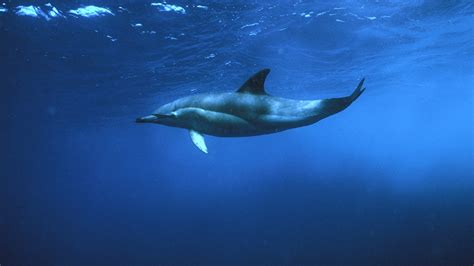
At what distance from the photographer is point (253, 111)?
15.7 ft

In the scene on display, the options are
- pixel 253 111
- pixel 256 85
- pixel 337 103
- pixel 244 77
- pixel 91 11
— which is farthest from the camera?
Answer: pixel 244 77

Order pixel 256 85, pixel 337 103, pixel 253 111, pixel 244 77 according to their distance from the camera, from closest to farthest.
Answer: pixel 337 103
pixel 253 111
pixel 256 85
pixel 244 77

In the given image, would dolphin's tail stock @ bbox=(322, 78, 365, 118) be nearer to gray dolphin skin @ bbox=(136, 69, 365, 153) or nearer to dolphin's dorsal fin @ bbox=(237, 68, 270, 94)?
gray dolphin skin @ bbox=(136, 69, 365, 153)

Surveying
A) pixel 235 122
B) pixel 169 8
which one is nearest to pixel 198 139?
pixel 235 122

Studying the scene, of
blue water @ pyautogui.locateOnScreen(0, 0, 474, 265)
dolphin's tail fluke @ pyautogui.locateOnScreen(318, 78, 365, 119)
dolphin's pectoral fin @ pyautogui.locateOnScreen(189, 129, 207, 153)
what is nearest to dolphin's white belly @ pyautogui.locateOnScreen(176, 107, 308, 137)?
dolphin's pectoral fin @ pyautogui.locateOnScreen(189, 129, 207, 153)

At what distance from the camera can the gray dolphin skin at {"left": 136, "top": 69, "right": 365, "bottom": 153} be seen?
4602mm

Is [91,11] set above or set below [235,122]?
below

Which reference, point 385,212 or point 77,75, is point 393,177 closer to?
point 385,212

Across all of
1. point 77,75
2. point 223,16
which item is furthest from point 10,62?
point 223,16

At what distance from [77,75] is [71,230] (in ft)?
71.7

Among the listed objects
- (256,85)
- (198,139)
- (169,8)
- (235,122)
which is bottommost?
(198,139)

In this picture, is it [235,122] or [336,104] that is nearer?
[336,104]

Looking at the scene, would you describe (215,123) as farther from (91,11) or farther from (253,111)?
(91,11)

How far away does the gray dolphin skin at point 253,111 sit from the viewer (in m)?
4.60
